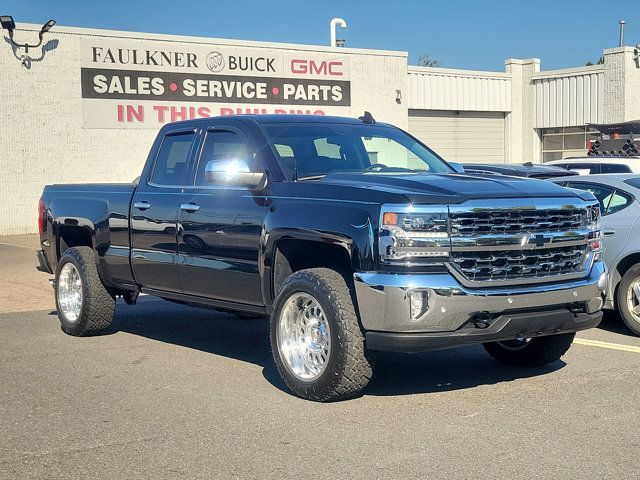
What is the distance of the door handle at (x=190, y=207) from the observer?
7836 mm

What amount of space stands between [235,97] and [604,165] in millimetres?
13672

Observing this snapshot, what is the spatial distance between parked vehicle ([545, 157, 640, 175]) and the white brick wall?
13.0 m

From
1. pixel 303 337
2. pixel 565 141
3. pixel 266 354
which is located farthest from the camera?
pixel 565 141

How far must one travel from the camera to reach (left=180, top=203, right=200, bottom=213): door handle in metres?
7.84

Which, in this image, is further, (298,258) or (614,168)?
(614,168)

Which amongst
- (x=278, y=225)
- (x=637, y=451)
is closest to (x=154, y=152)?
(x=278, y=225)

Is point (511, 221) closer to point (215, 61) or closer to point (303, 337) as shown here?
point (303, 337)

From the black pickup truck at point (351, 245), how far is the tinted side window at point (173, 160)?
16 millimetres

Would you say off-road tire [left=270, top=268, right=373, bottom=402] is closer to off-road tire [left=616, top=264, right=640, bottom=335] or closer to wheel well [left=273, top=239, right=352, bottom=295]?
wheel well [left=273, top=239, right=352, bottom=295]

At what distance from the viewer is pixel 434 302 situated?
607 cm

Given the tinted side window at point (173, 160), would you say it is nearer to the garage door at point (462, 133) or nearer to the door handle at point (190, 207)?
the door handle at point (190, 207)

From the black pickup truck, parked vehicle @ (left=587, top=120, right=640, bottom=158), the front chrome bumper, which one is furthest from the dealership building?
the front chrome bumper

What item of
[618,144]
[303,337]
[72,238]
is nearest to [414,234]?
[303,337]

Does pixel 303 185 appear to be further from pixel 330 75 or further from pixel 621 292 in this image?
pixel 330 75
